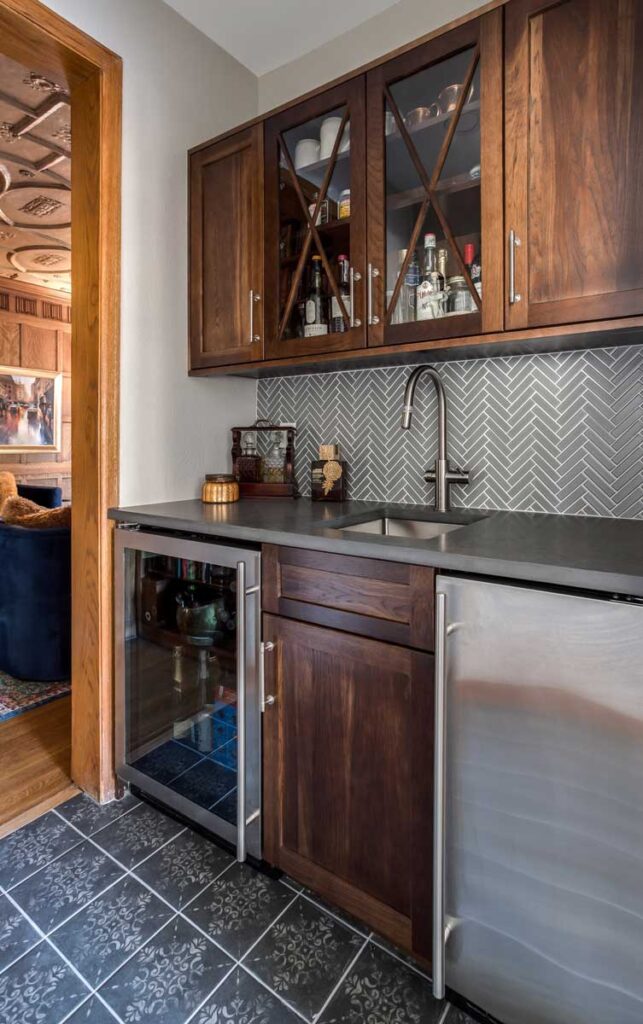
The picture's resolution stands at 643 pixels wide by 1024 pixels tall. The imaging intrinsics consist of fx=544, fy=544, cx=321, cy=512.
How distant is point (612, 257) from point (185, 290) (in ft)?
4.69

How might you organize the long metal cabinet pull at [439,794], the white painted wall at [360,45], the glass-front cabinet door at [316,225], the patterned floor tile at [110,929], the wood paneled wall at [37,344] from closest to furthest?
the long metal cabinet pull at [439,794] → the patterned floor tile at [110,929] → the glass-front cabinet door at [316,225] → the white painted wall at [360,45] → the wood paneled wall at [37,344]

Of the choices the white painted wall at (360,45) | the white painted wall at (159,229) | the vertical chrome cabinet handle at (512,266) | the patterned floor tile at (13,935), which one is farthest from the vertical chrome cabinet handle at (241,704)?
the white painted wall at (360,45)

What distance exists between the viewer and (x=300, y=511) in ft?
5.72

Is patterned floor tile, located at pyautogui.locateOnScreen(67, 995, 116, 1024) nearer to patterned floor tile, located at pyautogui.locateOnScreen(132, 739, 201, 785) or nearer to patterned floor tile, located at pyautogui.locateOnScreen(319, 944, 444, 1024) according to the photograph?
patterned floor tile, located at pyautogui.locateOnScreen(319, 944, 444, 1024)

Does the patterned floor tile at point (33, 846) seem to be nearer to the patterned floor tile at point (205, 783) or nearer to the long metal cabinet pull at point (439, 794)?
the patterned floor tile at point (205, 783)

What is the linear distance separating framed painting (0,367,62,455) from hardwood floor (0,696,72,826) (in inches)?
149

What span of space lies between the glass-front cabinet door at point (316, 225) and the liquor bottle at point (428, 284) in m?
0.17

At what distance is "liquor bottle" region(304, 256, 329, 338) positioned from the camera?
5.65ft

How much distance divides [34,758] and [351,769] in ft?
4.51

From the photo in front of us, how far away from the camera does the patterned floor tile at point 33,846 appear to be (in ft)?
4.86

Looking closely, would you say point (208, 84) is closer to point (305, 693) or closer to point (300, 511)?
point (300, 511)

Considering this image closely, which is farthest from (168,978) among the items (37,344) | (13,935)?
(37,344)

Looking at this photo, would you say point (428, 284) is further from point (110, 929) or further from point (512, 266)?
point (110, 929)

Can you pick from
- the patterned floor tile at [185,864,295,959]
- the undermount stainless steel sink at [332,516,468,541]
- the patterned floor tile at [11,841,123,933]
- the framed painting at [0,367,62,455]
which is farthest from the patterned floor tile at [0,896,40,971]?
the framed painting at [0,367,62,455]
